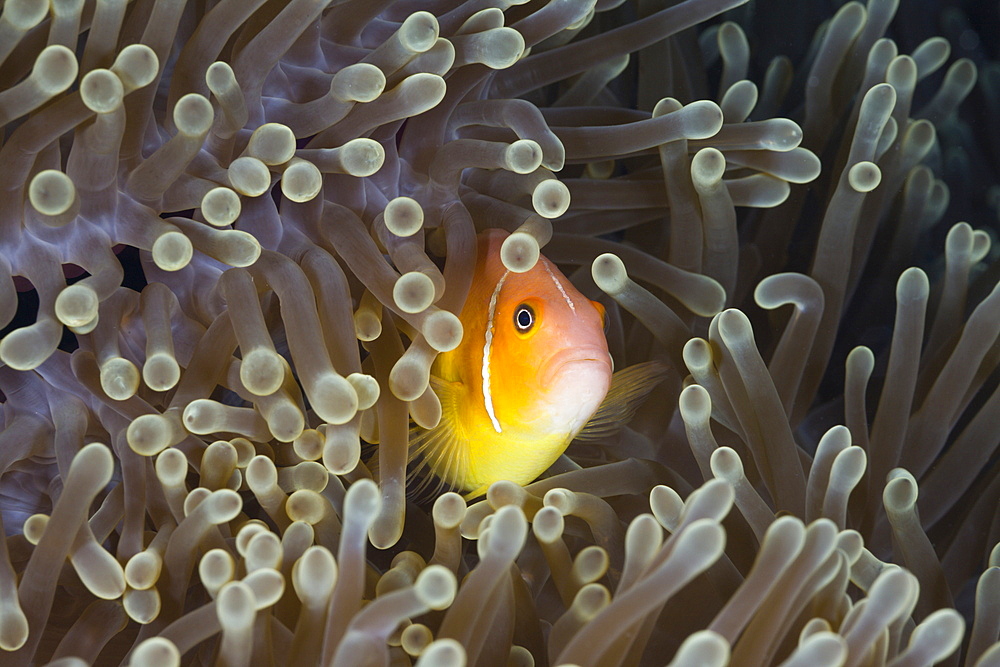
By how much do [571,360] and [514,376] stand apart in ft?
0.27

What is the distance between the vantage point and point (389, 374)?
1.01 m

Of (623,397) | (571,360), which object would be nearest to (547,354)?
(571,360)

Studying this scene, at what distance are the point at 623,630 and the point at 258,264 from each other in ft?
1.84

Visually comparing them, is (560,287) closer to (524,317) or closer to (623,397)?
(524,317)

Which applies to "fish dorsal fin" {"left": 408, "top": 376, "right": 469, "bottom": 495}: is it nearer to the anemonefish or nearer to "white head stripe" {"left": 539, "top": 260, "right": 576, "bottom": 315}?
the anemonefish

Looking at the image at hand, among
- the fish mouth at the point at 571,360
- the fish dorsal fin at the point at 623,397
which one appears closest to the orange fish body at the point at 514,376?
the fish mouth at the point at 571,360

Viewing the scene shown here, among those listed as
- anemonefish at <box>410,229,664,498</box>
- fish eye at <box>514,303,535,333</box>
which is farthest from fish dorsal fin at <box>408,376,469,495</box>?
fish eye at <box>514,303,535,333</box>

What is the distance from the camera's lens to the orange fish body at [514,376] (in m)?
0.99

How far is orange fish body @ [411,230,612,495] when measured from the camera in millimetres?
992

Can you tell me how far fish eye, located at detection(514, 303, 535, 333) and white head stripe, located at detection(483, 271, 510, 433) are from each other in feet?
0.14

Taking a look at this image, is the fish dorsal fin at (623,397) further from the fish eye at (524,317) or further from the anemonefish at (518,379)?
the fish eye at (524,317)

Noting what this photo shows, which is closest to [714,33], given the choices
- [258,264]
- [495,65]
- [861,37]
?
[861,37]

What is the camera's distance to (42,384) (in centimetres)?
98

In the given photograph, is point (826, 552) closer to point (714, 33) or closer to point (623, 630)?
point (623, 630)
